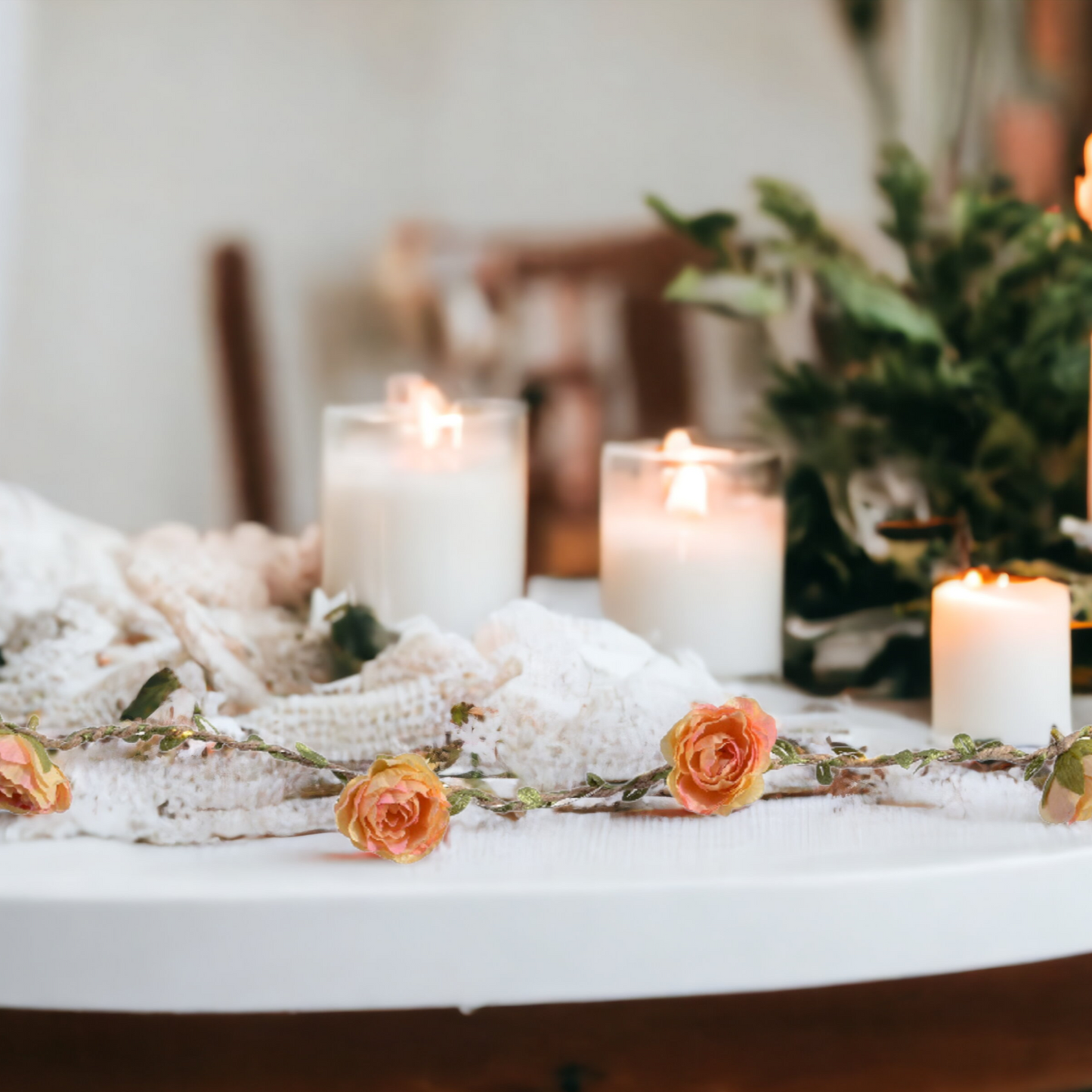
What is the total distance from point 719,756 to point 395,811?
106 mm

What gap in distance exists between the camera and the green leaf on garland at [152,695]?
0.43 m

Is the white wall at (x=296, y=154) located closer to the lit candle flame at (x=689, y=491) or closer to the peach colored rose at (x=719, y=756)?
the lit candle flame at (x=689, y=491)

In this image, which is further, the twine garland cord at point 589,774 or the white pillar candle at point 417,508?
the white pillar candle at point 417,508

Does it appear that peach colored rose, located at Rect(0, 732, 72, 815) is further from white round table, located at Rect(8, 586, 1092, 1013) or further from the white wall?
the white wall

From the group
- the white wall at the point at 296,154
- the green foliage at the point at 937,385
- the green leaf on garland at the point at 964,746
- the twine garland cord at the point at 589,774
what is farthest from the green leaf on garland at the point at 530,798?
the white wall at the point at 296,154

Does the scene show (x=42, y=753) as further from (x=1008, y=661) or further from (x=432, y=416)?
(x=1008, y=661)

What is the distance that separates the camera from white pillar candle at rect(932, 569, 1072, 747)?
450mm

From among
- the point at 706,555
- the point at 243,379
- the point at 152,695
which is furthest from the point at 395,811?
the point at 243,379

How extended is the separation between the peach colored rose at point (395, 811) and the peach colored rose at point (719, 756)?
0.26 feet

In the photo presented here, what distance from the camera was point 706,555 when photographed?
555 mm

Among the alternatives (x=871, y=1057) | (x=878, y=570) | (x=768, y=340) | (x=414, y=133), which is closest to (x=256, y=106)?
(x=414, y=133)

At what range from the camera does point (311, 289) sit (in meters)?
0.80

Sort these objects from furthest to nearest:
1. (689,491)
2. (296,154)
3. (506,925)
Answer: (296,154) → (689,491) → (506,925)

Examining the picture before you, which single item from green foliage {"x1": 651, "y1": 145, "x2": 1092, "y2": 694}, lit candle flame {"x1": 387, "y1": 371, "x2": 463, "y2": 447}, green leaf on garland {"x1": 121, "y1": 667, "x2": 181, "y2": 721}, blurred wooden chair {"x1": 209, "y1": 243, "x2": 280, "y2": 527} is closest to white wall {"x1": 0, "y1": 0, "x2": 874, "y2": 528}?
blurred wooden chair {"x1": 209, "y1": 243, "x2": 280, "y2": 527}
